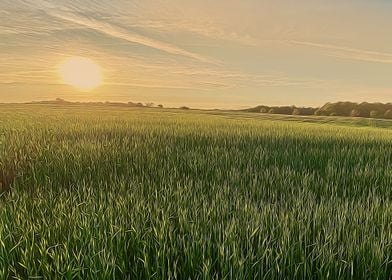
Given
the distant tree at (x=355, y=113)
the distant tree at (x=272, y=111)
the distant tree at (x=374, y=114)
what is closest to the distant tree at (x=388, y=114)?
the distant tree at (x=374, y=114)

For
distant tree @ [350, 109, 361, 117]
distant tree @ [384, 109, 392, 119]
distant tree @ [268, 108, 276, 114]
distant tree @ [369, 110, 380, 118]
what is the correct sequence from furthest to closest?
distant tree @ [268, 108, 276, 114] < distant tree @ [350, 109, 361, 117] < distant tree @ [369, 110, 380, 118] < distant tree @ [384, 109, 392, 119]

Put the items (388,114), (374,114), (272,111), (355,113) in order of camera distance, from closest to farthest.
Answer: (388,114)
(374,114)
(355,113)
(272,111)

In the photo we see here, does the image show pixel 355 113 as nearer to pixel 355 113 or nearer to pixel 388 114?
pixel 355 113

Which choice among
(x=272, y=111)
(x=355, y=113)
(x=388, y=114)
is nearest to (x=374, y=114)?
(x=388, y=114)

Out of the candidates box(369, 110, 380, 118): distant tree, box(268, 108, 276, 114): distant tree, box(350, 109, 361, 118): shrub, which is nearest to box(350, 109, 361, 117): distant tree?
box(350, 109, 361, 118): shrub

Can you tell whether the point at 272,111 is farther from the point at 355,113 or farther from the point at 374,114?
the point at 374,114

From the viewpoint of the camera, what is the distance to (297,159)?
257 inches

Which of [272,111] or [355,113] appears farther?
[272,111]

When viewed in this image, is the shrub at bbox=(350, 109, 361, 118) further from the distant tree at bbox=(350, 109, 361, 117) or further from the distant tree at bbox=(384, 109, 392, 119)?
the distant tree at bbox=(384, 109, 392, 119)

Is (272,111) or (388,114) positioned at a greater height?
(388,114)

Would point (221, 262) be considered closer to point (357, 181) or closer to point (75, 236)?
point (75, 236)

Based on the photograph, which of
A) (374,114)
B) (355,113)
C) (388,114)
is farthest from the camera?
(355,113)

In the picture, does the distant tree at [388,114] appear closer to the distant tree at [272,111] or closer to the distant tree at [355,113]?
the distant tree at [355,113]

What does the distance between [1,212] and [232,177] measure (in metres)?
2.41
